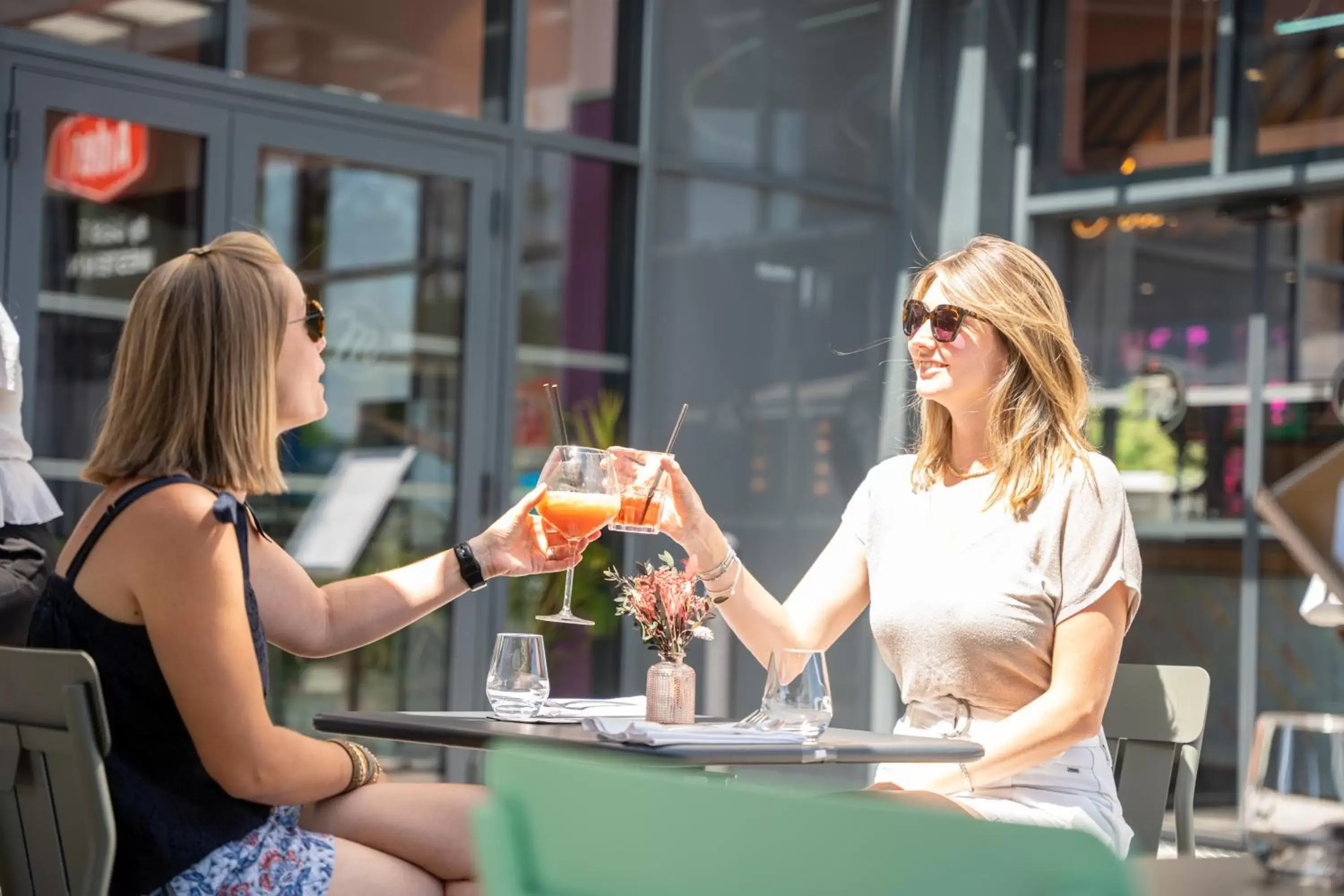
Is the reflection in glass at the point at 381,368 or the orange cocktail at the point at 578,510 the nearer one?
the orange cocktail at the point at 578,510

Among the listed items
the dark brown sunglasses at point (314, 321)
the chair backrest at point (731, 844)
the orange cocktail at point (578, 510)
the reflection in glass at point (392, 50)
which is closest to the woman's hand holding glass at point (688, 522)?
the orange cocktail at point (578, 510)

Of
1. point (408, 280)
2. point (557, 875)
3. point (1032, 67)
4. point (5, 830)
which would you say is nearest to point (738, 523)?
point (408, 280)

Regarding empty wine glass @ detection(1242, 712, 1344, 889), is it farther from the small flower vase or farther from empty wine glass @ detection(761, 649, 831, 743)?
the small flower vase

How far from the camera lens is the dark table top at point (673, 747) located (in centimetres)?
214

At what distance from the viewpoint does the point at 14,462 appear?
10.3 feet

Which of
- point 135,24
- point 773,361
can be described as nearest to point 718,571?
point 135,24

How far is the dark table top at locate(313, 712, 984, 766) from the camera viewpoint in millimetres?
2143

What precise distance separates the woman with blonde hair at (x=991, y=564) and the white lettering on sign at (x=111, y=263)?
8.89ft

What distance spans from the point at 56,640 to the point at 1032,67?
18.9 ft

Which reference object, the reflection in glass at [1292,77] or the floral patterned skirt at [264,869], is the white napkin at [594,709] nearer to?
the floral patterned skirt at [264,869]

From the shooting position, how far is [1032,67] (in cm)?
699

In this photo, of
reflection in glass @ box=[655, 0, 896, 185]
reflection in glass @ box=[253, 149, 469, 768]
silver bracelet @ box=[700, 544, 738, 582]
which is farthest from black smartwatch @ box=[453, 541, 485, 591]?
reflection in glass @ box=[655, 0, 896, 185]

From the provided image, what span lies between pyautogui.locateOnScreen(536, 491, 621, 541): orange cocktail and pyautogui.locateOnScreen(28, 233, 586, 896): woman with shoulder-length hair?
1.76ft

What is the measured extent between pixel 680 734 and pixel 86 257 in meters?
3.31
